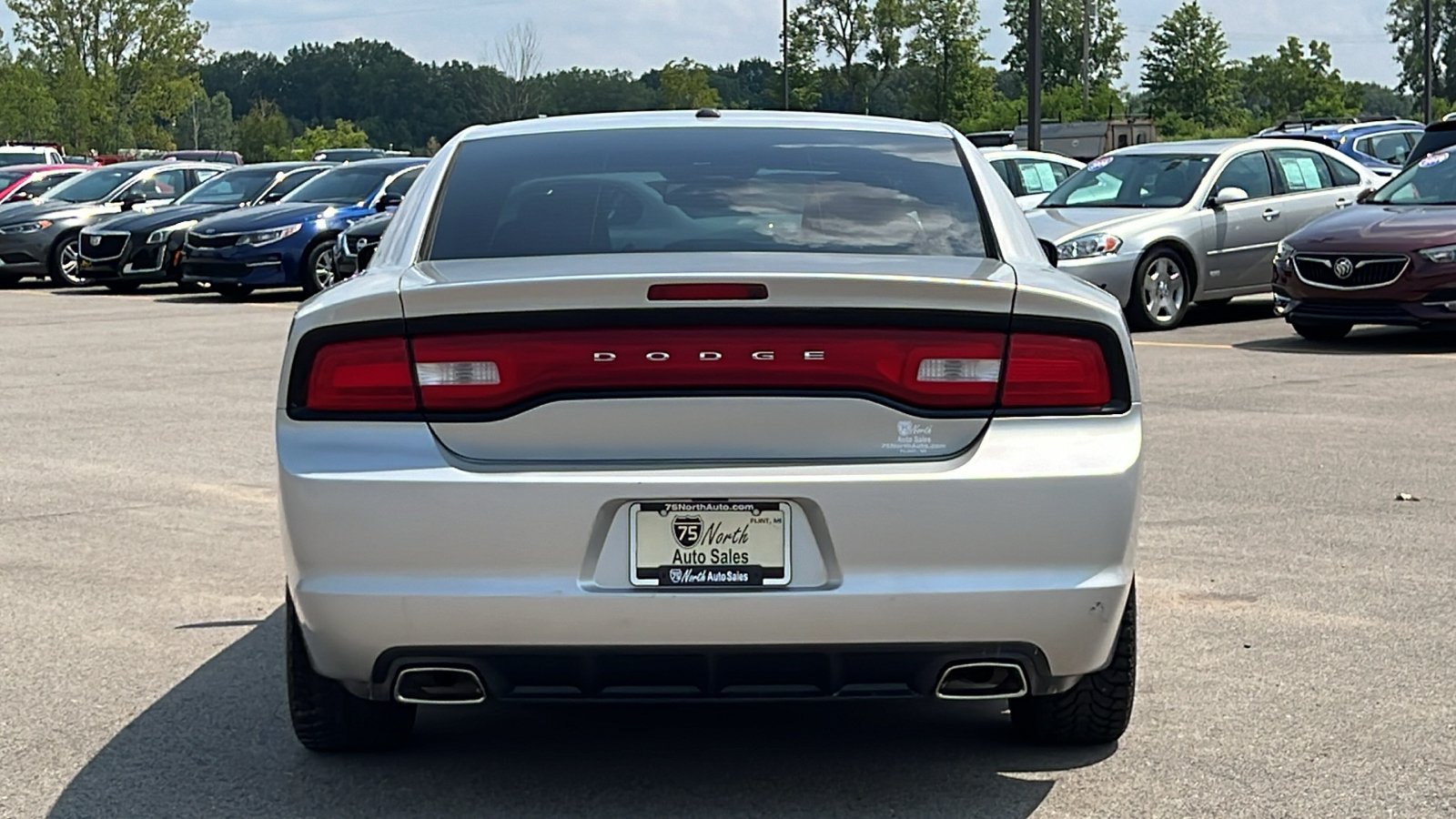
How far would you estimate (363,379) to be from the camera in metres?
4.02

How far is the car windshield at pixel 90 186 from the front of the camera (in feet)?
90.2

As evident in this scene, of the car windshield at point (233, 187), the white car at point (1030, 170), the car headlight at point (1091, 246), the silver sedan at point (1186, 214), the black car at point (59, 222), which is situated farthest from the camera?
the black car at point (59, 222)

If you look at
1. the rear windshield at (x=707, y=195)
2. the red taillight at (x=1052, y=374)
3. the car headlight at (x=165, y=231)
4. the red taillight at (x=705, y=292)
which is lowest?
the car headlight at (x=165, y=231)

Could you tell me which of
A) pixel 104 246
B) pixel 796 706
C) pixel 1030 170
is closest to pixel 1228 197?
pixel 1030 170

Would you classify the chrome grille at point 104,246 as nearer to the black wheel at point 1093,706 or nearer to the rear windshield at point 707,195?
the rear windshield at point 707,195

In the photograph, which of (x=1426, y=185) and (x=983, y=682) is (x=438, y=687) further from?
(x=1426, y=185)

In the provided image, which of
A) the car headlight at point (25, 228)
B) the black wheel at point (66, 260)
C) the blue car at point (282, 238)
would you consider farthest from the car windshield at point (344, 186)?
the car headlight at point (25, 228)

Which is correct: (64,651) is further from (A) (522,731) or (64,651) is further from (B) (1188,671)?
(B) (1188,671)

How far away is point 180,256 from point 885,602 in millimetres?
20596

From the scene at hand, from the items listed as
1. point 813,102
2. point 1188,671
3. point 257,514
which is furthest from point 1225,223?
point 813,102

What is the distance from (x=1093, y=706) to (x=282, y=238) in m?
18.7

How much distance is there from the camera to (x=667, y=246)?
4602 millimetres

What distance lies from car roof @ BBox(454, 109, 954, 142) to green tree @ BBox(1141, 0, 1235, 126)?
98.4 m

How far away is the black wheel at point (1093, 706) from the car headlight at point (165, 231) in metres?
21.2
